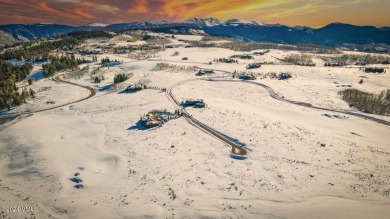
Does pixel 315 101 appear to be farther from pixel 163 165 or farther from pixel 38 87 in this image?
pixel 38 87

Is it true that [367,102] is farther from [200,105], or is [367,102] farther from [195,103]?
[195,103]

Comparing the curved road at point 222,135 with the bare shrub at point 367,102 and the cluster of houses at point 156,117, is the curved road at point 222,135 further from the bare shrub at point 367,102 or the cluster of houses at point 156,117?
the bare shrub at point 367,102

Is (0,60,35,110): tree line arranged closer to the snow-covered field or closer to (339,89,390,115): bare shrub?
the snow-covered field

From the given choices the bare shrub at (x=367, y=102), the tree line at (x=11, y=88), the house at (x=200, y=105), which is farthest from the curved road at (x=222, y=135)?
the tree line at (x=11, y=88)

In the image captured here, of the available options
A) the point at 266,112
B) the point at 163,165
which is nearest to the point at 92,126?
the point at 163,165

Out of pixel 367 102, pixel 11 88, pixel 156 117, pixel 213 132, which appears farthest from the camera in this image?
pixel 11 88

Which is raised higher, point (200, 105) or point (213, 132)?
point (200, 105)

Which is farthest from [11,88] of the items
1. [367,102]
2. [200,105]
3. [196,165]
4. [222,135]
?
[367,102]

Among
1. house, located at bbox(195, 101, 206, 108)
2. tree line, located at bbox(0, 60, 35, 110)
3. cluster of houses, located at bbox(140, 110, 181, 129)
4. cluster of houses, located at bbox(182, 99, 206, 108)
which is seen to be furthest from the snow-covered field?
tree line, located at bbox(0, 60, 35, 110)
